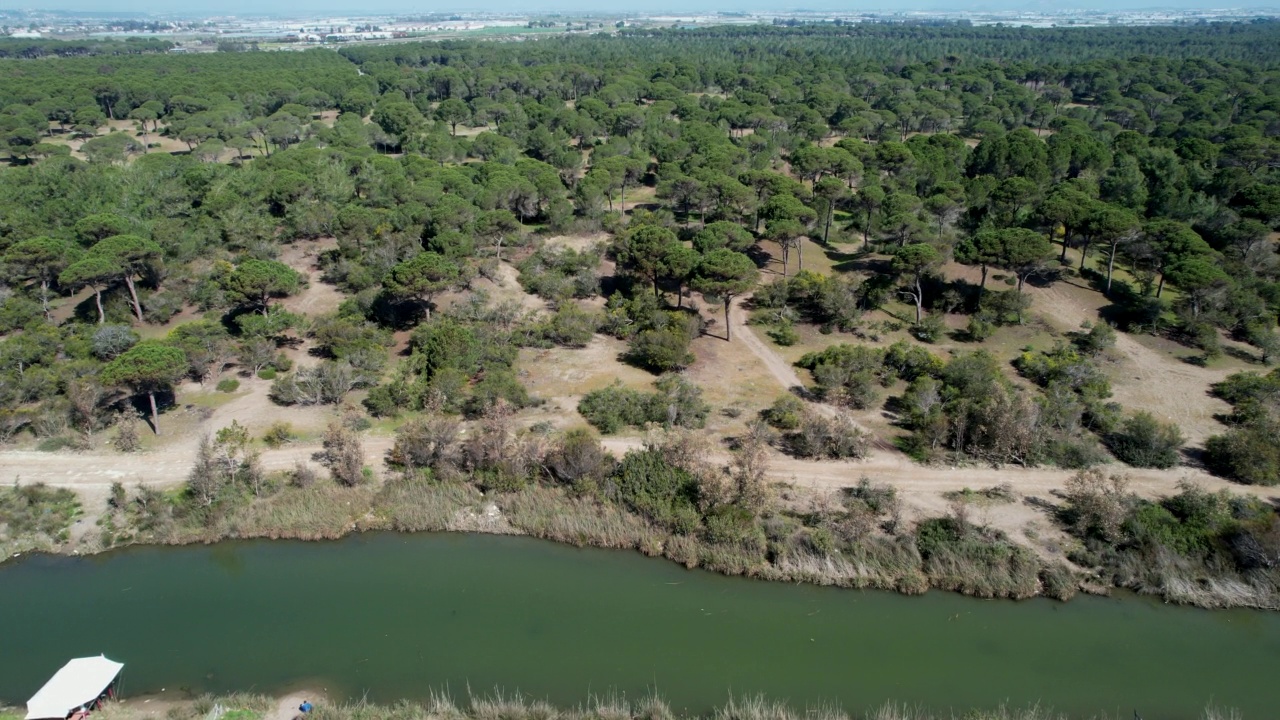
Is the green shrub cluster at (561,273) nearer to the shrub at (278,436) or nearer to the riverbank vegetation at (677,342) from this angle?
the riverbank vegetation at (677,342)

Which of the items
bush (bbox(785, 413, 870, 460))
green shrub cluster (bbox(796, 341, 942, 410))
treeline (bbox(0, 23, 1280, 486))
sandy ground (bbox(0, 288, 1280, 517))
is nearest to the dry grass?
sandy ground (bbox(0, 288, 1280, 517))

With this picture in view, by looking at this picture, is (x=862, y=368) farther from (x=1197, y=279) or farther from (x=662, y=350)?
(x=1197, y=279)

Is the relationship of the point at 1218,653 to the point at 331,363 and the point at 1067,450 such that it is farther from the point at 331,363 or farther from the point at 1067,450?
the point at 331,363

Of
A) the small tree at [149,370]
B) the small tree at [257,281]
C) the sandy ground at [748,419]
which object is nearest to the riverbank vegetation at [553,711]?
the sandy ground at [748,419]

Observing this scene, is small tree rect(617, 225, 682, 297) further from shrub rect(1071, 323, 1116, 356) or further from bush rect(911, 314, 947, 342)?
shrub rect(1071, 323, 1116, 356)

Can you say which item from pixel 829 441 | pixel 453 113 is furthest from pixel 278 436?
pixel 453 113

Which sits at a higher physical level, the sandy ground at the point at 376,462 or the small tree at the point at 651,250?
the small tree at the point at 651,250
